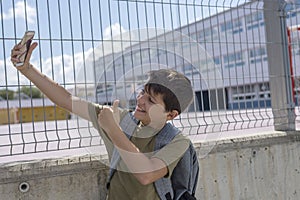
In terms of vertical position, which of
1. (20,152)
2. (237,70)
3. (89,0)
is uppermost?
(89,0)

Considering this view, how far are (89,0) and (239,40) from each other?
4.74 feet

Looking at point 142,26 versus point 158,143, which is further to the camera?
point 142,26

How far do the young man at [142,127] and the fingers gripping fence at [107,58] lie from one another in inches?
15.1

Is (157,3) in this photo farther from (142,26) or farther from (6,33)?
(6,33)

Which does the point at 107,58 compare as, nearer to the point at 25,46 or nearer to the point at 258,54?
the point at 25,46

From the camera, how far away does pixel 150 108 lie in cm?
221

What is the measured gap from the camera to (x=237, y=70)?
3.97m

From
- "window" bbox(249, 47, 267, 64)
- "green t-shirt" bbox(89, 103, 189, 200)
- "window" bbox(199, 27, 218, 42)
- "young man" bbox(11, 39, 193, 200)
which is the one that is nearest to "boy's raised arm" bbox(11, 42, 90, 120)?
"young man" bbox(11, 39, 193, 200)

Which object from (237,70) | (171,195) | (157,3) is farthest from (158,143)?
(237,70)

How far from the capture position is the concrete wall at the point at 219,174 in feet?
9.32

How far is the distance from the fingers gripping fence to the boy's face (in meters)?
0.52

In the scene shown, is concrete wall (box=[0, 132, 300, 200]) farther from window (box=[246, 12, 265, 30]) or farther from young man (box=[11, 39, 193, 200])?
window (box=[246, 12, 265, 30])

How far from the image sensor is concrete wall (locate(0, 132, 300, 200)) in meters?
2.84

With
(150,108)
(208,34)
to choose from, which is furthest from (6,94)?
(208,34)
